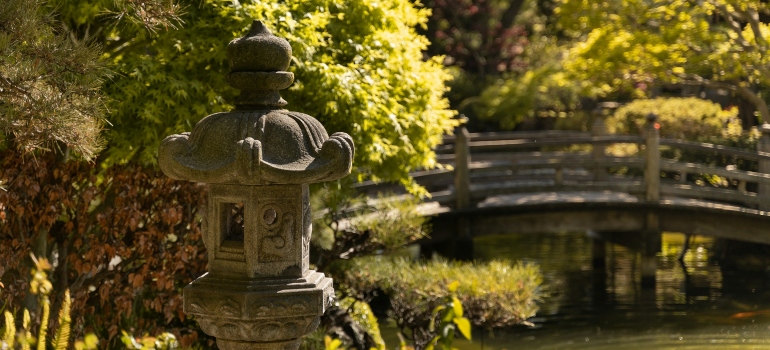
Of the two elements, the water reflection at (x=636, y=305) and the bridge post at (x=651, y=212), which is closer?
the water reflection at (x=636, y=305)

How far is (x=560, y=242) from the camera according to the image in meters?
22.2

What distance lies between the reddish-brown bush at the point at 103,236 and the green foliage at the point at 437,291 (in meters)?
3.03

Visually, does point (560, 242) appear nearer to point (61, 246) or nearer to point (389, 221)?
point (389, 221)

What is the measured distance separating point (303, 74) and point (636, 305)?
8152 mm

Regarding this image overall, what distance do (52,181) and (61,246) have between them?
0.70 m

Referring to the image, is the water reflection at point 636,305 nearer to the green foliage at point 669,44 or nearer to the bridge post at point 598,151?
the bridge post at point 598,151

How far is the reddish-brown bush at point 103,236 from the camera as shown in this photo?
8969mm

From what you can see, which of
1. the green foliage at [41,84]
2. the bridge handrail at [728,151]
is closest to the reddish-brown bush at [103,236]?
the green foliage at [41,84]

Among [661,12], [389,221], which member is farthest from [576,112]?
[389,221]

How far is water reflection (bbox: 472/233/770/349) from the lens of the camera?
1369 cm

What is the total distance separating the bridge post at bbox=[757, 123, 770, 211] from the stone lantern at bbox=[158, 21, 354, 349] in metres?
11.4

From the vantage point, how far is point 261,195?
20.1 feet

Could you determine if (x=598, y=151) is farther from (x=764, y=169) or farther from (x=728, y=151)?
(x=764, y=169)

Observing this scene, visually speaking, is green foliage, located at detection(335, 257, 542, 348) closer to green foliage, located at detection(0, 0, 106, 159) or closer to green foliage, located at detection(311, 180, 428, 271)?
green foliage, located at detection(311, 180, 428, 271)
